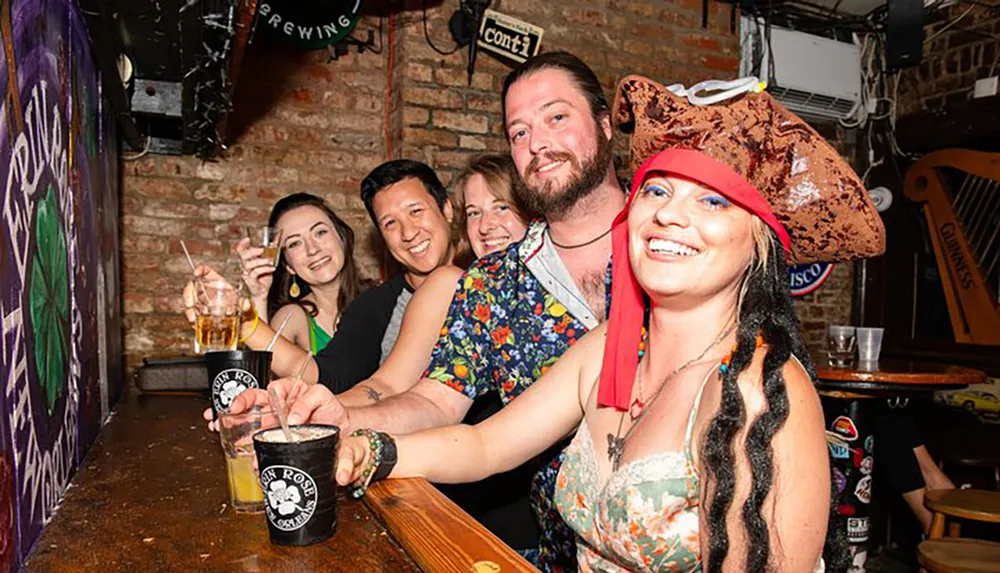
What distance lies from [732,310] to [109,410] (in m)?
1.92

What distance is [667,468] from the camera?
1169mm

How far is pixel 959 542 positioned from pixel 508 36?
2985 mm

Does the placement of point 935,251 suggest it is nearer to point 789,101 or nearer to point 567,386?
point 789,101

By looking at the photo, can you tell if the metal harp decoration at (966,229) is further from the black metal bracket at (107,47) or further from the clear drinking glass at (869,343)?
the black metal bracket at (107,47)

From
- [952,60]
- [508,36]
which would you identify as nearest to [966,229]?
[952,60]

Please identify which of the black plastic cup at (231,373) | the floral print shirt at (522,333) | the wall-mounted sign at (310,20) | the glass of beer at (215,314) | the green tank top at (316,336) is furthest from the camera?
the wall-mounted sign at (310,20)

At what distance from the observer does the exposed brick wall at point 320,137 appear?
3.66 metres

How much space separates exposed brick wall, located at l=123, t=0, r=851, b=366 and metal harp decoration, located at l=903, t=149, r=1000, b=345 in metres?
2.61

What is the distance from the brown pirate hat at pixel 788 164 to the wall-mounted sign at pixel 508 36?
2.76 m

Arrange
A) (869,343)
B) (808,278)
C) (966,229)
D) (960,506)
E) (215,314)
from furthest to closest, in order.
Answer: (808,278) → (966,229) → (869,343) → (960,506) → (215,314)

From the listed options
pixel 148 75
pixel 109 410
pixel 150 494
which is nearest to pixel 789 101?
pixel 148 75

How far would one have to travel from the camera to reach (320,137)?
397cm

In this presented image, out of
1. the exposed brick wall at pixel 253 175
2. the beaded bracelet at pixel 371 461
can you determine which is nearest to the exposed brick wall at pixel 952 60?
the exposed brick wall at pixel 253 175

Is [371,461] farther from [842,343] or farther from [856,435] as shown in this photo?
[856,435]
